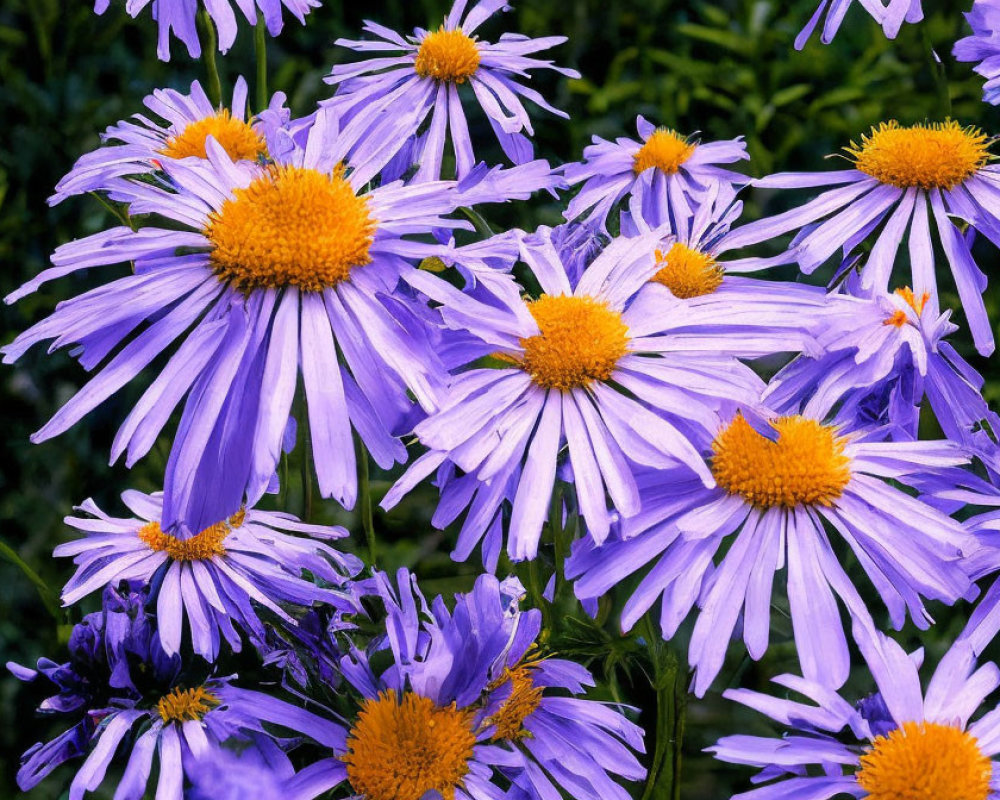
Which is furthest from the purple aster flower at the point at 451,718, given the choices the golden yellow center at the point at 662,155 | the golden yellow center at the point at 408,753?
the golden yellow center at the point at 662,155

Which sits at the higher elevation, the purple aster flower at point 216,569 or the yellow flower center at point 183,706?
the purple aster flower at point 216,569

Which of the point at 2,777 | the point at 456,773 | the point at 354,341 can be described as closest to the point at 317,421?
the point at 354,341

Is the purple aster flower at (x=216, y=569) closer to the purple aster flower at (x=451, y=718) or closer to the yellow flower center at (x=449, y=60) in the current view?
the purple aster flower at (x=451, y=718)

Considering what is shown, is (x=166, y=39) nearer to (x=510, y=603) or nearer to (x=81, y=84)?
(x=510, y=603)

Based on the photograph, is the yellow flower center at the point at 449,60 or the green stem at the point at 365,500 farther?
the yellow flower center at the point at 449,60

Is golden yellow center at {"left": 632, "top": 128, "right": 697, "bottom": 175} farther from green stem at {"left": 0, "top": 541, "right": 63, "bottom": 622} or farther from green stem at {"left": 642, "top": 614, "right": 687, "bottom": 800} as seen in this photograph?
green stem at {"left": 0, "top": 541, "right": 63, "bottom": 622}

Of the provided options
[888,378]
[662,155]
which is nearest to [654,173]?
[662,155]
